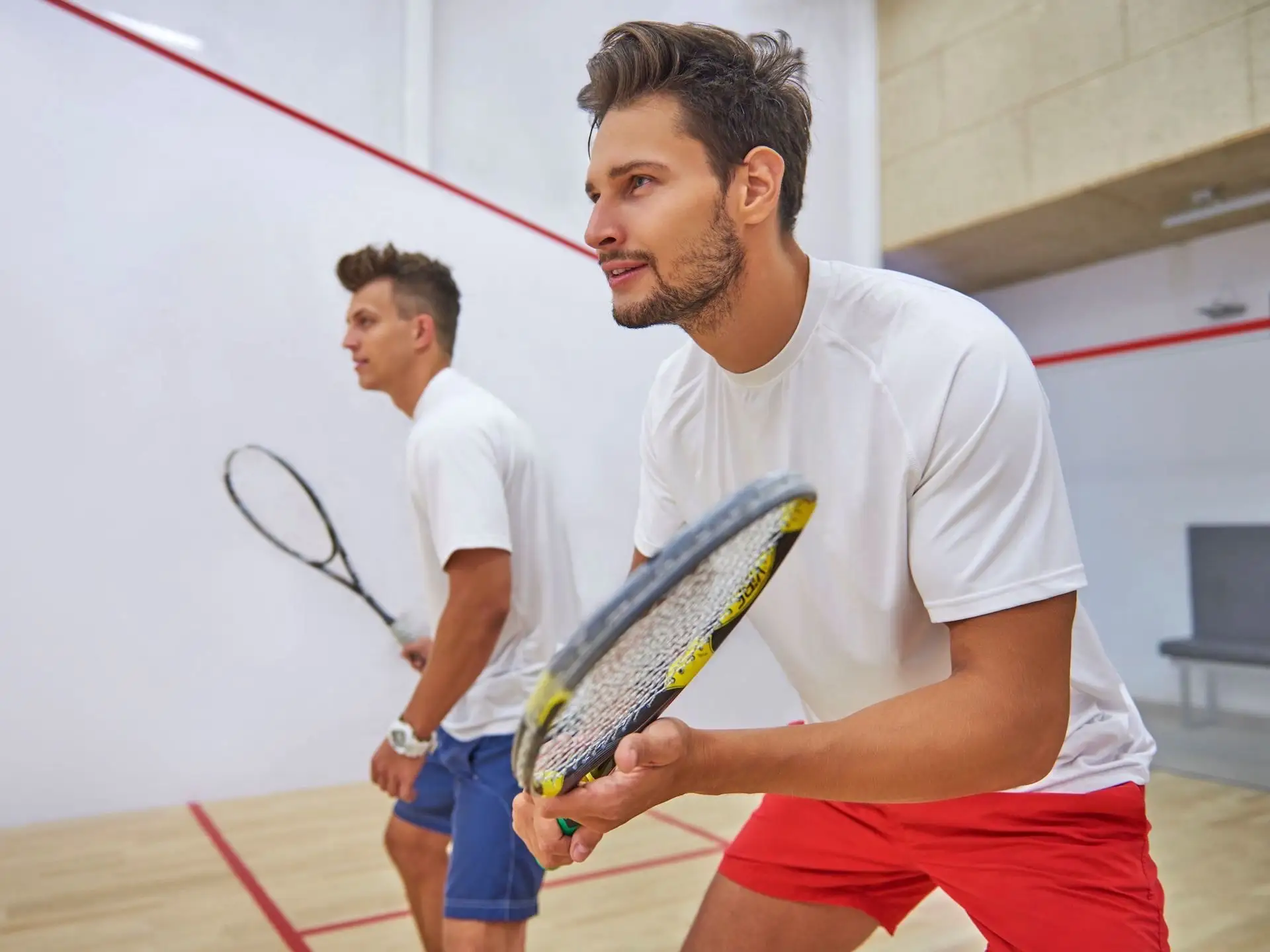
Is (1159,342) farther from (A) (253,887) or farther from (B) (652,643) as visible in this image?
(B) (652,643)

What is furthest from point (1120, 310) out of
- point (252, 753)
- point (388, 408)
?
point (252, 753)

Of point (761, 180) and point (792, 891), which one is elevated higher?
point (761, 180)

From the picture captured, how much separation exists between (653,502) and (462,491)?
347 millimetres

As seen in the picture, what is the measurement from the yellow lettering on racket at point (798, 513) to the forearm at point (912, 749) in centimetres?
14

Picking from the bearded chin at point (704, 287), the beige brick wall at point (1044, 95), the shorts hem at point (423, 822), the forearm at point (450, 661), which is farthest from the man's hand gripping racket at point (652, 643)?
the beige brick wall at point (1044, 95)

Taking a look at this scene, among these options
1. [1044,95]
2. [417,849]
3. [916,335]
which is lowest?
[417,849]

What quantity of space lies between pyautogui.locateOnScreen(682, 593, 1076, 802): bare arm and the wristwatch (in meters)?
0.77

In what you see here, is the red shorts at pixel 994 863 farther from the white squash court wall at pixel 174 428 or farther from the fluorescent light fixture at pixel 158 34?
the fluorescent light fixture at pixel 158 34

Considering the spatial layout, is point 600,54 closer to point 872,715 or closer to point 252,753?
point 872,715

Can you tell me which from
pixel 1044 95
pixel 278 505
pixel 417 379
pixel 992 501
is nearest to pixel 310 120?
pixel 278 505

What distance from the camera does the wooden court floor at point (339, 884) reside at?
1.89 m

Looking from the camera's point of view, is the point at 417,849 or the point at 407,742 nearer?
the point at 407,742

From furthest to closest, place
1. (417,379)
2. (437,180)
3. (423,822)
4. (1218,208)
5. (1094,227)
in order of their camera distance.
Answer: (1094,227) < (1218,208) < (437,180) < (417,379) < (423,822)

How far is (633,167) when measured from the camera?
895 mm
